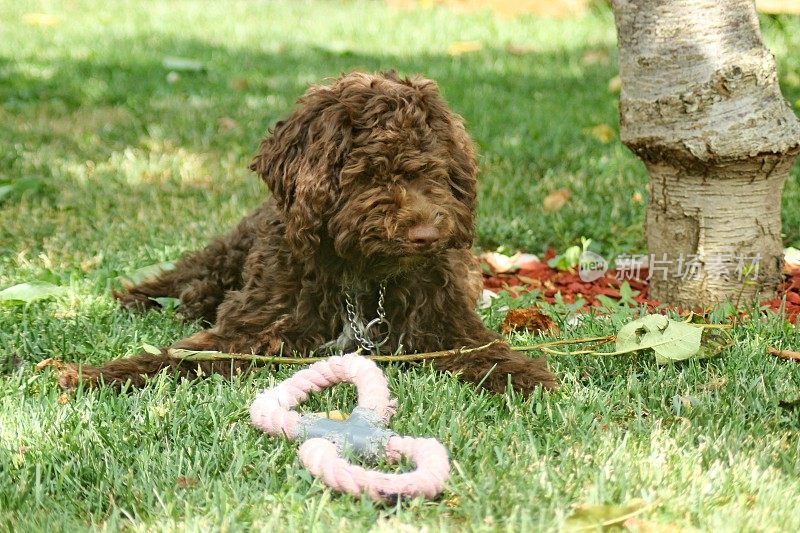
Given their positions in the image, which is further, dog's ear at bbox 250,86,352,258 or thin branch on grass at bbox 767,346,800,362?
thin branch on grass at bbox 767,346,800,362

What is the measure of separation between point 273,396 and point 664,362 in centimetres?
156

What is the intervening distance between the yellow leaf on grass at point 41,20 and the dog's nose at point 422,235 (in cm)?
1014

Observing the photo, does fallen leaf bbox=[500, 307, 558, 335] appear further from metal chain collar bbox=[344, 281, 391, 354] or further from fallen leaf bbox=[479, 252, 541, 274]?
fallen leaf bbox=[479, 252, 541, 274]

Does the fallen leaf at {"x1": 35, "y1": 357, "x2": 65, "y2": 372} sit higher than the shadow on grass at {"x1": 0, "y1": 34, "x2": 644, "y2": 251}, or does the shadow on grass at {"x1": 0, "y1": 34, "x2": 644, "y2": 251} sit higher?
the shadow on grass at {"x1": 0, "y1": 34, "x2": 644, "y2": 251}

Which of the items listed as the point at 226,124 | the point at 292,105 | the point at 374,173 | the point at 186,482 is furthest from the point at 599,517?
the point at 292,105

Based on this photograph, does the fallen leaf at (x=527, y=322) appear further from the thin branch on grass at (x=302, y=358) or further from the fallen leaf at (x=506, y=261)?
the fallen leaf at (x=506, y=261)

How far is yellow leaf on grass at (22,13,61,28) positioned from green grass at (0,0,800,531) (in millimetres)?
218

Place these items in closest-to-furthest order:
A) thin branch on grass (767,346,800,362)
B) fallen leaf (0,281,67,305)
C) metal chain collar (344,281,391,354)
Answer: thin branch on grass (767,346,800,362) → metal chain collar (344,281,391,354) → fallen leaf (0,281,67,305)

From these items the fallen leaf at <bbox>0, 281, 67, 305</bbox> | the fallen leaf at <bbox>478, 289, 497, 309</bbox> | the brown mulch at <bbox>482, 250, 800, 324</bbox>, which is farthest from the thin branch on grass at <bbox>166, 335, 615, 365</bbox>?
the fallen leaf at <bbox>0, 281, 67, 305</bbox>

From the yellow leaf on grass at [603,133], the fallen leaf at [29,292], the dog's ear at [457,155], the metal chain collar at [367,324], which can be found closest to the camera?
the dog's ear at [457,155]

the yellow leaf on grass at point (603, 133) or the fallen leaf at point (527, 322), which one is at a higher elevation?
the yellow leaf on grass at point (603, 133)

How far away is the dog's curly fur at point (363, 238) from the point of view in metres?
3.72

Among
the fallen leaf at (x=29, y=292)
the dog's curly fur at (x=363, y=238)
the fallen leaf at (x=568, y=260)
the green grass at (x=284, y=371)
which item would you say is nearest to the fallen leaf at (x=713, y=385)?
the green grass at (x=284, y=371)

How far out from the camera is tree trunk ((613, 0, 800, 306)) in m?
4.61
